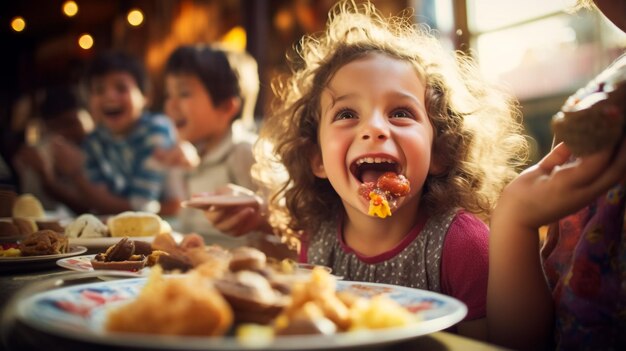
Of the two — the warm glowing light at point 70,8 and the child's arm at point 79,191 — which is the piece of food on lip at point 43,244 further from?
the warm glowing light at point 70,8

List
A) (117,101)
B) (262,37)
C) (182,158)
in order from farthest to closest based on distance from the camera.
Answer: (262,37) < (117,101) < (182,158)

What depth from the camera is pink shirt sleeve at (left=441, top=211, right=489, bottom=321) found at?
1.17m

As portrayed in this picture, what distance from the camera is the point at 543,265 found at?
1.08 m

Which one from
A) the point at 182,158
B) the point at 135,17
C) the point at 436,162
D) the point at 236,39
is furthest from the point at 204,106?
the point at 135,17

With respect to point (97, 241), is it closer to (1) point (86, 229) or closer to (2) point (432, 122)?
(1) point (86, 229)

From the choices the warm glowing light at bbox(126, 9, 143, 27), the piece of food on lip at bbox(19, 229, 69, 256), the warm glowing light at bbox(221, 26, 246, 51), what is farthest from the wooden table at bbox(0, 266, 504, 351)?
the warm glowing light at bbox(126, 9, 143, 27)

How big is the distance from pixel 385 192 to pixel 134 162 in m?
3.45

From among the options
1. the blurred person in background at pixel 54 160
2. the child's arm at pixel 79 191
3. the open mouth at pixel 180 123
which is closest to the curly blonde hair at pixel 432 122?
the open mouth at pixel 180 123

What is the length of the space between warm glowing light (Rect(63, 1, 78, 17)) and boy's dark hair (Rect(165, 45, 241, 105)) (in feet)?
11.2

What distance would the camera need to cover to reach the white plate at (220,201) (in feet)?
4.87

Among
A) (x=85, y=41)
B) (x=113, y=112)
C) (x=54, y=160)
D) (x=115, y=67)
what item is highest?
(x=85, y=41)

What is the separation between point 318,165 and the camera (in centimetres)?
159

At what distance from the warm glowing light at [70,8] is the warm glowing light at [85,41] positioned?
1.51 feet

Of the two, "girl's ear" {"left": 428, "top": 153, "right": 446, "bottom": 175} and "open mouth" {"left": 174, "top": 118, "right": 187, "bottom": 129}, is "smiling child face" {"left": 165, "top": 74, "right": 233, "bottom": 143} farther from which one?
"girl's ear" {"left": 428, "top": 153, "right": 446, "bottom": 175}
